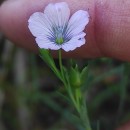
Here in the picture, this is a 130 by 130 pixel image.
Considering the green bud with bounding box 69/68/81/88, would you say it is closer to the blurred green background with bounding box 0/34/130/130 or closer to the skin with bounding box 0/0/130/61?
the skin with bounding box 0/0/130/61

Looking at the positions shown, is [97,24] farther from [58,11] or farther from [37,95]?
[37,95]

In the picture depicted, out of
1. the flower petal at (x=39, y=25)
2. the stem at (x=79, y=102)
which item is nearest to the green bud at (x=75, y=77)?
the stem at (x=79, y=102)

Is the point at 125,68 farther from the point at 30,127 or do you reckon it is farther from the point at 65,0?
the point at 30,127

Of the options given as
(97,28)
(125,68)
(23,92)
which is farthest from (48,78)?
(97,28)

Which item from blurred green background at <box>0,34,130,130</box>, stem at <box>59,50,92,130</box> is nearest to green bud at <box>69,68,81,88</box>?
stem at <box>59,50,92,130</box>

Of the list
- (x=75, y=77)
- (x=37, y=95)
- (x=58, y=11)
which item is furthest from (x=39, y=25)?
(x=37, y=95)

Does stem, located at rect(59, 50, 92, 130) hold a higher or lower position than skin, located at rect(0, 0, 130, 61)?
lower
